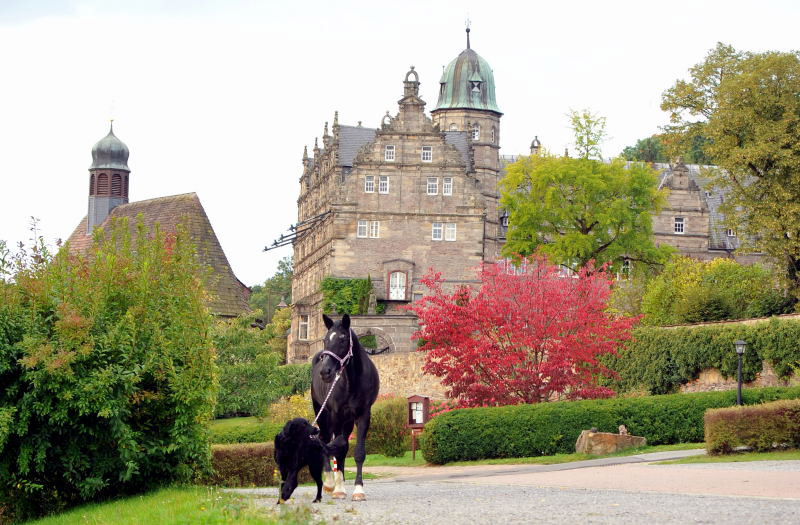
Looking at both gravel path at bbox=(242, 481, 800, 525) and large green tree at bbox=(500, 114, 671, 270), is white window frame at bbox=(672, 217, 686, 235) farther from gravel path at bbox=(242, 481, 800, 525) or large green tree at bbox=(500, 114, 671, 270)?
gravel path at bbox=(242, 481, 800, 525)

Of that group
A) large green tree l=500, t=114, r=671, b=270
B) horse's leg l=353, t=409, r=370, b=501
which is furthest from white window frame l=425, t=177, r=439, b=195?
horse's leg l=353, t=409, r=370, b=501

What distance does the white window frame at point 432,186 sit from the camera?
75750 mm

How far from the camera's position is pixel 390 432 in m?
36.8

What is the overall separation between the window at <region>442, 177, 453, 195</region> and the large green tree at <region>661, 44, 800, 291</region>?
27.8 m

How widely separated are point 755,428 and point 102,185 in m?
60.5

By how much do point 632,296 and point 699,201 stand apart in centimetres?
3204

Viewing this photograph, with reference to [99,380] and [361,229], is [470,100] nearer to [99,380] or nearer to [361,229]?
[361,229]

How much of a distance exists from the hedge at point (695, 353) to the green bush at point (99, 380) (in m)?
21.5

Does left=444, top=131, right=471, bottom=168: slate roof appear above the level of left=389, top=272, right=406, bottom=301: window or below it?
above

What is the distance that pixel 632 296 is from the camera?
60969 mm

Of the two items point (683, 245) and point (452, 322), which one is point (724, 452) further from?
point (683, 245)

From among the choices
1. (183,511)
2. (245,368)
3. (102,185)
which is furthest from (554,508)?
(102,185)

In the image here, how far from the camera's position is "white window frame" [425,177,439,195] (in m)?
75.8

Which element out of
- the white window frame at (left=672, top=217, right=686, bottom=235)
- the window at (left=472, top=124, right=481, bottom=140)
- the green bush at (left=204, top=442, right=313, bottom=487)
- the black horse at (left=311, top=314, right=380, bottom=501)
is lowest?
the green bush at (left=204, top=442, right=313, bottom=487)
